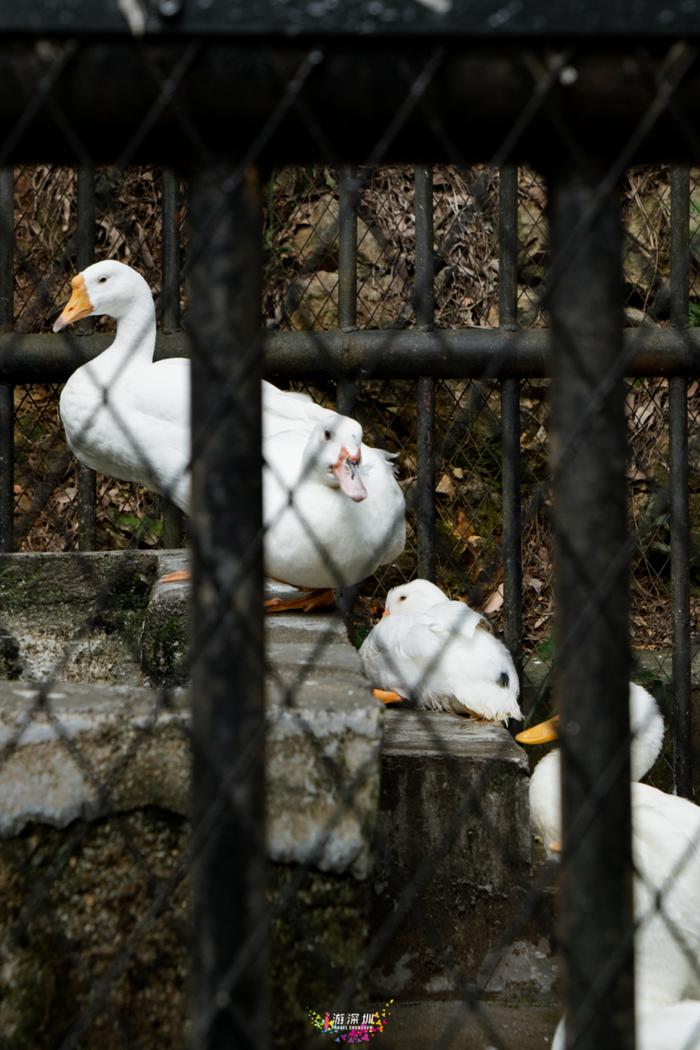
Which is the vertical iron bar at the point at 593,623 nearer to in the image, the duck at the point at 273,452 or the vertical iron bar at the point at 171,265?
the duck at the point at 273,452

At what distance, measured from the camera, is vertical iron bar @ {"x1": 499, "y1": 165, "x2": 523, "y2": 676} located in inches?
155

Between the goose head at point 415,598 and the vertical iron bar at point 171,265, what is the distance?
0.70 metres

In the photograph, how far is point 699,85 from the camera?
1076 millimetres

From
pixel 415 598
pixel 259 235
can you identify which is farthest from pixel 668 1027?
pixel 415 598

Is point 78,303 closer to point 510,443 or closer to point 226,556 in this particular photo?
point 510,443

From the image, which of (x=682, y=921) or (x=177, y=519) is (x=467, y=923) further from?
(x=177, y=519)

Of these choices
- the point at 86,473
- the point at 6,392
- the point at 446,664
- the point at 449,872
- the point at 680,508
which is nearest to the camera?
the point at 449,872

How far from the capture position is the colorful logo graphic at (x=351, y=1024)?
90.1 inches

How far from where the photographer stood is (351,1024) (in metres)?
2.60

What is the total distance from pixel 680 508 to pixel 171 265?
166cm

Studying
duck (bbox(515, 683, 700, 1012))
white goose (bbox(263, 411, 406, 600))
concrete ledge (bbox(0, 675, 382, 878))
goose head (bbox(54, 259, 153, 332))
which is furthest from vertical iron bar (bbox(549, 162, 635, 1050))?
goose head (bbox(54, 259, 153, 332))

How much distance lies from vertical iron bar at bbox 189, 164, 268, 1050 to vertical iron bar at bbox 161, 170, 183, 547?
2.91 meters

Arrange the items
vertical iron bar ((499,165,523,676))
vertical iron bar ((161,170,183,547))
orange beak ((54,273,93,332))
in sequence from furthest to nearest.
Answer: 1. orange beak ((54,273,93,332))
2. vertical iron bar ((161,170,183,547))
3. vertical iron bar ((499,165,523,676))

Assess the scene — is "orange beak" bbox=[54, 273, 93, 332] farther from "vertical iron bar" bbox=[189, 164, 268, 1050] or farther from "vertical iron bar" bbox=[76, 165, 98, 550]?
"vertical iron bar" bbox=[189, 164, 268, 1050]
